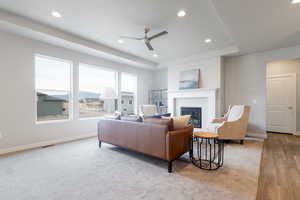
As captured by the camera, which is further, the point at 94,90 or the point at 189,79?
the point at 189,79

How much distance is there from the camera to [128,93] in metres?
6.36

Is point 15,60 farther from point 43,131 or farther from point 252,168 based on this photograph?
point 252,168

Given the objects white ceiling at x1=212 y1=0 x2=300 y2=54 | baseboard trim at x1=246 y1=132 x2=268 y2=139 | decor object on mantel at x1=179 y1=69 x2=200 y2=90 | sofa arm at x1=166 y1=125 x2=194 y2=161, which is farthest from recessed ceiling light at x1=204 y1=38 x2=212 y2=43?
baseboard trim at x1=246 y1=132 x2=268 y2=139

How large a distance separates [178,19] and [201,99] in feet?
10.2

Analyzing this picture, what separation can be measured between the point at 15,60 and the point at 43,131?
5.88 ft

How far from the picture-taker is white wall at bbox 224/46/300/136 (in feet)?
14.9

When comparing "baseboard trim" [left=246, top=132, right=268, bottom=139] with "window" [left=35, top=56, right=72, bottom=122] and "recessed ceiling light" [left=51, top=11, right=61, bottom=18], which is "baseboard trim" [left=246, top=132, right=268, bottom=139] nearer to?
"window" [left=35, top=56, right=72, bottom=122]

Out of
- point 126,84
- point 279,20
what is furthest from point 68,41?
point 279,20

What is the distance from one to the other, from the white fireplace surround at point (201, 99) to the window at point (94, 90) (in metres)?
2.26

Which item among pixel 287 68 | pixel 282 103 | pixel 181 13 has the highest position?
pixel 181 13

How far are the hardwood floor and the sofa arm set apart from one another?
113cm

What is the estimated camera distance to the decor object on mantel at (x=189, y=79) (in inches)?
211

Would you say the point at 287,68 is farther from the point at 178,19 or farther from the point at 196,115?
the point at 178,19

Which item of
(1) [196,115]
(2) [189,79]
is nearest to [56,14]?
(2) [189,79]
